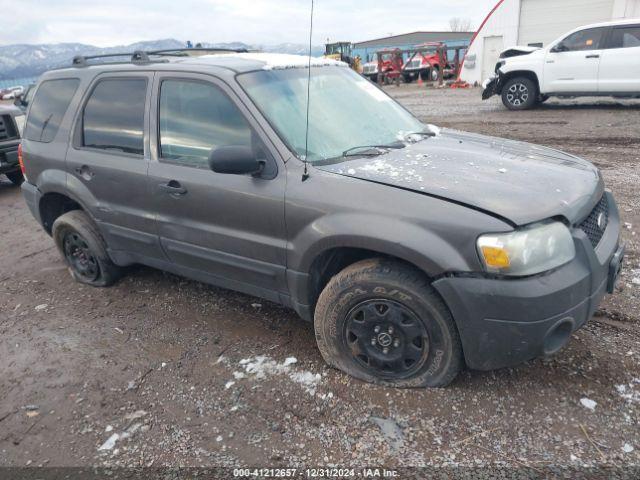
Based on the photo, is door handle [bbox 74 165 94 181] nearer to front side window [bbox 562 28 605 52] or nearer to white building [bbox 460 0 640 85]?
front side window [bbox 562 28 605 52]

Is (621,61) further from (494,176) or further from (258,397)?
(258,397)

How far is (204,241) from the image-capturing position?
320 cm

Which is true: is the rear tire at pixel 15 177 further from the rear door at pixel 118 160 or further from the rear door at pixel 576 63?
the rear door at pixel 576 63

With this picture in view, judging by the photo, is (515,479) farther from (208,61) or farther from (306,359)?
(208,61)

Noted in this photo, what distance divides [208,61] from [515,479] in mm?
3051

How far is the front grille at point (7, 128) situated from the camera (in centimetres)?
796

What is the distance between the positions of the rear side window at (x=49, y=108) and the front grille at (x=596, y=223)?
380 cm

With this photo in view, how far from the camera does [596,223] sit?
2.65 meters

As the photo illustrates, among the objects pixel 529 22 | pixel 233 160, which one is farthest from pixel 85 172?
pixel 529 22

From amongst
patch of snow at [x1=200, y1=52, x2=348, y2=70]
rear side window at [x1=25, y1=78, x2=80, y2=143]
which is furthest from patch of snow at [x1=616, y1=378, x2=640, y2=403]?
rear side window at [x1=25, y1=78, x2=80, y2=143]

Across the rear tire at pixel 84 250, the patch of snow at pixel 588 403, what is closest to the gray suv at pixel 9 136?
the rear tire at pixel 84 250

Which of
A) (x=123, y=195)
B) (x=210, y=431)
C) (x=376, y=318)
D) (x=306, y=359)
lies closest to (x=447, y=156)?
(x=376, y=318)

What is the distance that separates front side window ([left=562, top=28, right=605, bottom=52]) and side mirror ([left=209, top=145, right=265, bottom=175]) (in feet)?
36.3

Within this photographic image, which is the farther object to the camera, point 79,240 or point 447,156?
point 79,240
